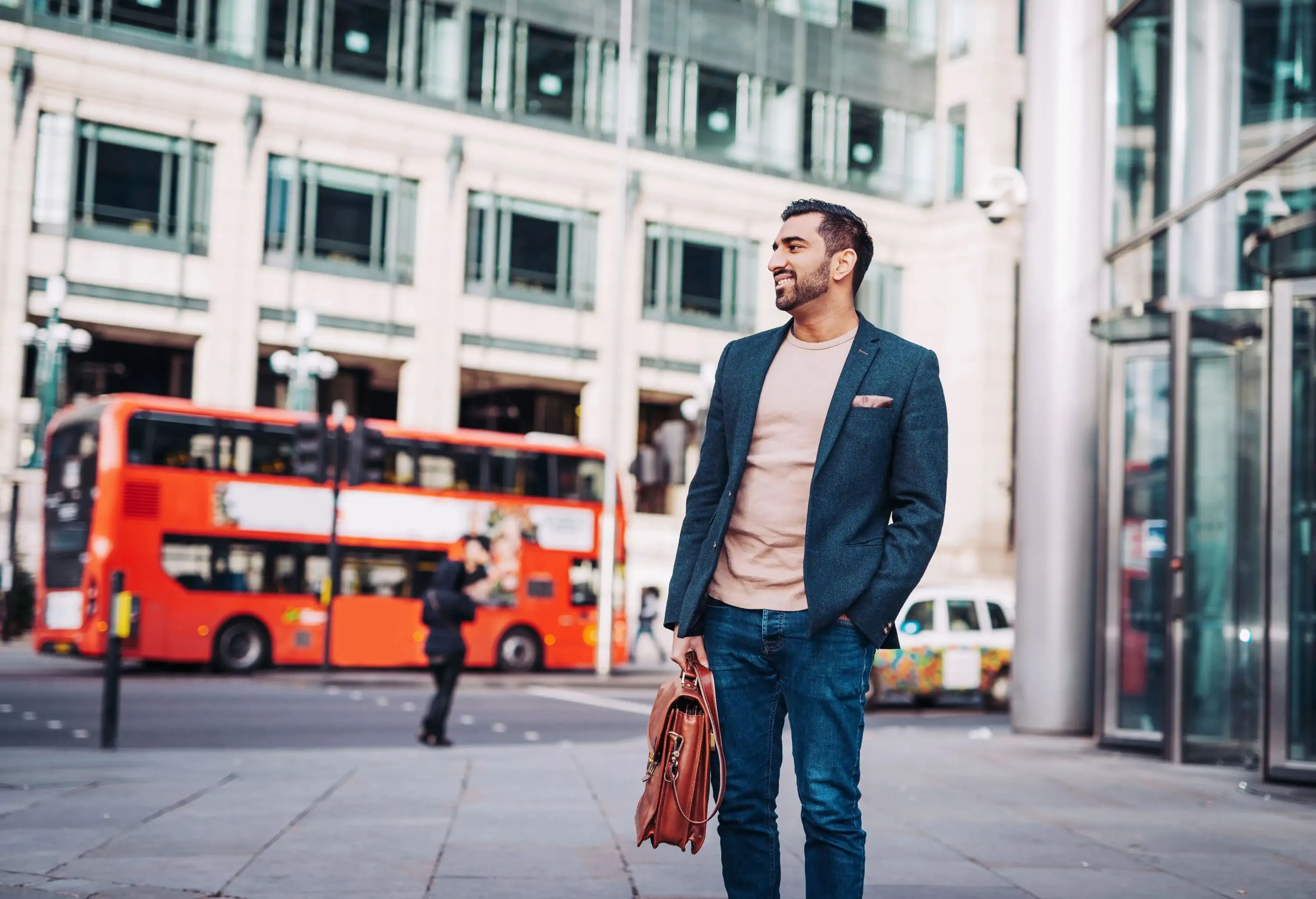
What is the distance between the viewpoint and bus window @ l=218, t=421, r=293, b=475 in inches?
885

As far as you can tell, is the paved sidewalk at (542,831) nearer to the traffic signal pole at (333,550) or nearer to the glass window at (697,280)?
the traffic signal pole at (333,550)

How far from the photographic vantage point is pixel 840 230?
3.92 m

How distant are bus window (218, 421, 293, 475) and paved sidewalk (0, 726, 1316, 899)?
1181 cm

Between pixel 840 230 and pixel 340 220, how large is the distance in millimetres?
32302

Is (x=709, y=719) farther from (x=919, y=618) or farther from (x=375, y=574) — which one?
(x=375, y=574)

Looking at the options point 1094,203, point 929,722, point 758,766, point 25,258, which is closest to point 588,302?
point 25,258

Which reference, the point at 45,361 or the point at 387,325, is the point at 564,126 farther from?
the point at 45,361

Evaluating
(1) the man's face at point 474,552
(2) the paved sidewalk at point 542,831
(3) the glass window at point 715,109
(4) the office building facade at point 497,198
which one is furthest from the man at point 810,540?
(3) the glass window at point 715,109

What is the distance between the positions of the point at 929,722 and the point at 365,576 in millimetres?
9829

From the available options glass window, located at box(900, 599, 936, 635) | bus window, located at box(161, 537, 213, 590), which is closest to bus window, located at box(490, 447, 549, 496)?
bus window, located at box(161, 537, 213, 590)

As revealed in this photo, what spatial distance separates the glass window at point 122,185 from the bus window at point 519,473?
38.9 feet

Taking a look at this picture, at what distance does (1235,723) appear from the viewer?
35.9 feet

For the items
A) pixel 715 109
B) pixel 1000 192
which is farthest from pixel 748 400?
pixel 715 109

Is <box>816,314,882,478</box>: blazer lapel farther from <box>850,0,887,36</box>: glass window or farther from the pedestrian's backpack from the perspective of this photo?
<box>850,0,887,36</box>: glass window
